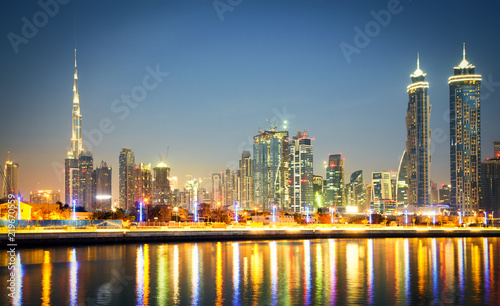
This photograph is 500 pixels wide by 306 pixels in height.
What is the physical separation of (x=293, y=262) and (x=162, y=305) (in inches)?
978

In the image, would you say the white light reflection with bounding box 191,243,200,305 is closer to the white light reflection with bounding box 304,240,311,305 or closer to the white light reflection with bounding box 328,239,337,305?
the white light reflection with bounding box 304,240,311,305

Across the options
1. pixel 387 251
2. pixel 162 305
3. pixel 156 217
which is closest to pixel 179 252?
pixel 387 251

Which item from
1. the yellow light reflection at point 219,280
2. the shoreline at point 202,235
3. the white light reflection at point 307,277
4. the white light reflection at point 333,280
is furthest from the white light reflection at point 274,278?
the shoreline at point 202,235

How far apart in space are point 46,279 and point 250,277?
54.9 ft

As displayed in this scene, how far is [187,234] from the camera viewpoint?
3474 inches

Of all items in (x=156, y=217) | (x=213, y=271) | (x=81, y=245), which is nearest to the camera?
(x=213, y=271)

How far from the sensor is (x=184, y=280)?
42.9m

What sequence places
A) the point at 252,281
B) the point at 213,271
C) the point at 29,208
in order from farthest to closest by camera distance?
the point at 29,208
the point at 213,271
the point at 252,281

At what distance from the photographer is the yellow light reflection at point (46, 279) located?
3481cm

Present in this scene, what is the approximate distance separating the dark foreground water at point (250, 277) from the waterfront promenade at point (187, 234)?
8187 mm

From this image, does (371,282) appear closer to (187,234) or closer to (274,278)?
(274,278)

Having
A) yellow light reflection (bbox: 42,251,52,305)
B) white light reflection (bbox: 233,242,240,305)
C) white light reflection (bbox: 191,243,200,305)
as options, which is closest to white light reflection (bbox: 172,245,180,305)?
white light reflection (bbox: 191,243,200,305)

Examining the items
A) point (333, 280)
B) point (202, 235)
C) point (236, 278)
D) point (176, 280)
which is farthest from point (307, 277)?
point (202, 235)

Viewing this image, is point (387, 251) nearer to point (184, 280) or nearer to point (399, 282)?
point (399, 282)
